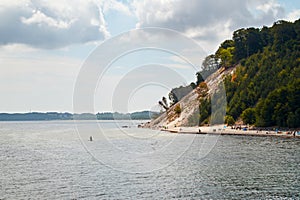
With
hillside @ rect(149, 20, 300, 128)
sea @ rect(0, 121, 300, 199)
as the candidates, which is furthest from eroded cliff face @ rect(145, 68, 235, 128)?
sea @ rect(0, 121, 300, 199)

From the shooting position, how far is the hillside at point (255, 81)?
104 metres

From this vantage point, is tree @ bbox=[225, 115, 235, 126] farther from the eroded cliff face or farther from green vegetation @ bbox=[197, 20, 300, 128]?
the eroded cliff face

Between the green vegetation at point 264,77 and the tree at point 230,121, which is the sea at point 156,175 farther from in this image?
the tree at point 230,121

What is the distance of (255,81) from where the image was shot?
5118 inches

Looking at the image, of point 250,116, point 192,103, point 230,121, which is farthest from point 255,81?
point 192,103

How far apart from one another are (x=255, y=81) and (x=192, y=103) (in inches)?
1480

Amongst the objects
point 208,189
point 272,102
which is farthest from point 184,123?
point 208,189

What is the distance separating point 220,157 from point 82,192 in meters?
29.0

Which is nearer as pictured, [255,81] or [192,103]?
[255,81]

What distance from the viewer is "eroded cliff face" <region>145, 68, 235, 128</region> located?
15338 centimetres

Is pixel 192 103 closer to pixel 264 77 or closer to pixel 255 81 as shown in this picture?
pixel 255 81

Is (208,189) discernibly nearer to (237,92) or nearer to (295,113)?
(295,113)

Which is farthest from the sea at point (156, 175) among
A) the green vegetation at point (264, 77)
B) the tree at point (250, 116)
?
the tree at point (250, 116)

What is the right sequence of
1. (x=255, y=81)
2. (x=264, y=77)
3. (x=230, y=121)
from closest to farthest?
(x=230, y=121) → (x=264, y=77) → (x=255, y=81)
